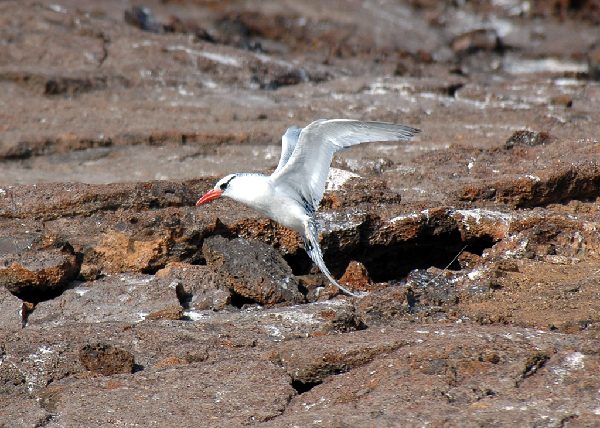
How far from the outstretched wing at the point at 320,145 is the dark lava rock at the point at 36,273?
1.50 m

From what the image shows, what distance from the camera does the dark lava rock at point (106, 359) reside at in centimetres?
599

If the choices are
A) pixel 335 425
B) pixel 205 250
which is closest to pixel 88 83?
pixel 205 250

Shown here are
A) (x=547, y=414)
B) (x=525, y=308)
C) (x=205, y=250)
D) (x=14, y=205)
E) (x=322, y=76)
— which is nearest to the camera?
(x=547, y=414)

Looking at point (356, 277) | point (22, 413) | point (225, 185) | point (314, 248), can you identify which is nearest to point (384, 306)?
point (314, 248)

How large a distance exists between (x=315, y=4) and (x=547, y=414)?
13.8 metres

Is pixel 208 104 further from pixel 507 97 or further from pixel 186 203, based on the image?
pixel 186 203

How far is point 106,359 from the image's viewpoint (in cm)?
601

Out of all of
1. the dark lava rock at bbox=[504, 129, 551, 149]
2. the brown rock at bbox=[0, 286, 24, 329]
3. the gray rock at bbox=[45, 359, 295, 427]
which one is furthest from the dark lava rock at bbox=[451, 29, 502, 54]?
the gray rock at bbox=[45, 359, 295, 427]

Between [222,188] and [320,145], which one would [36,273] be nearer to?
[222,188]

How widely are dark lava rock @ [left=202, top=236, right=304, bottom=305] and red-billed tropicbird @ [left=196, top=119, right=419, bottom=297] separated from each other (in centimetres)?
26

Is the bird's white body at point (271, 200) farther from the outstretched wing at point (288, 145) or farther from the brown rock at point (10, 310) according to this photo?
the brown rock at point (10, 310)

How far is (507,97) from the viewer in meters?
12.7

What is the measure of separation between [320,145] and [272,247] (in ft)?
3.12

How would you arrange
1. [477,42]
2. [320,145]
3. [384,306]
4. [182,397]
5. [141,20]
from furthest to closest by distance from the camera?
[477,42]
[141,20]
[320,145]
[384,306]
[182,397]
